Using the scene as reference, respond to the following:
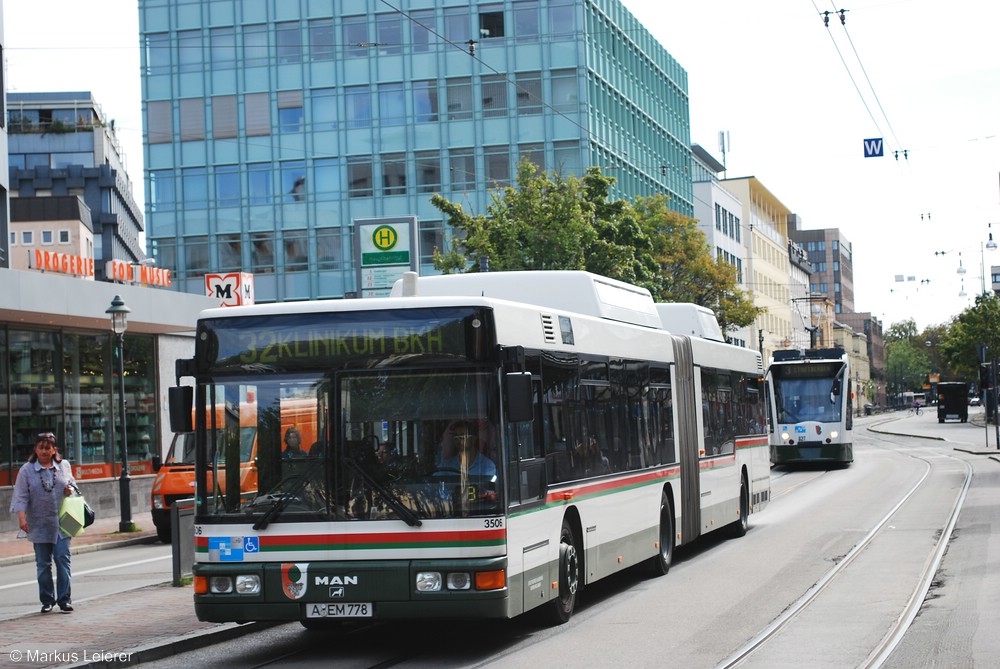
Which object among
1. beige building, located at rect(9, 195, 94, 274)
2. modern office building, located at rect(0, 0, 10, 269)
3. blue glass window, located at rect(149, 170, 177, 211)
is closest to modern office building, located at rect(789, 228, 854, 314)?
beige building, located at rect(9, 195, 94, 274)

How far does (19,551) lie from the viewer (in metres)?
24.9

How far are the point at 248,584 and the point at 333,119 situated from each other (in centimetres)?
5361

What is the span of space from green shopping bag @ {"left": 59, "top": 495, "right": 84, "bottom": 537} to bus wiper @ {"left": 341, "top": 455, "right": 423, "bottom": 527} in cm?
472

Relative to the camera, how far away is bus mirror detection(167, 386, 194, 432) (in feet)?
35.7

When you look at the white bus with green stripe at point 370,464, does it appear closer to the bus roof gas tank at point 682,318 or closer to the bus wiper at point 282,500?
the bus wiper at point 282,500

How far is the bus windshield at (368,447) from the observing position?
10.6m

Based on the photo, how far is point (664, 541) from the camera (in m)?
16.6

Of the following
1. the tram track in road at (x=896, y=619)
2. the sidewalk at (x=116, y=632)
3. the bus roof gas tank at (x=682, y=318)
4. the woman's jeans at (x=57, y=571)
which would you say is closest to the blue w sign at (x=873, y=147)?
the tram track in road at (x=896, y=619)

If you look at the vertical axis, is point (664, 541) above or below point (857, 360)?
below

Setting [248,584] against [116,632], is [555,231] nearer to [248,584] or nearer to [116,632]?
[116,632]

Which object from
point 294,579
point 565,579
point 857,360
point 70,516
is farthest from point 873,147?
point 857,360

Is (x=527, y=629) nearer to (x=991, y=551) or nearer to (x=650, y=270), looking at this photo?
(x=991, y=551)

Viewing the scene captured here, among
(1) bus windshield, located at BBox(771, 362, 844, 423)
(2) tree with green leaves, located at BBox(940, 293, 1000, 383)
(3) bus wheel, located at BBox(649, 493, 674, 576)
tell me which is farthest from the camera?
(2) tree with green leaves, located at BBox(940, 293, 1000, 383)

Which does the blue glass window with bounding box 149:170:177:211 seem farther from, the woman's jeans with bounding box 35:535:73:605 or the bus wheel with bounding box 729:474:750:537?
the woman's jeans with bounding box 35:535:73:605
